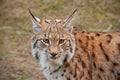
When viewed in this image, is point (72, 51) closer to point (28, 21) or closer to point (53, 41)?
point (53, 41)

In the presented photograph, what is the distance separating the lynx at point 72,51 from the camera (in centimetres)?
739

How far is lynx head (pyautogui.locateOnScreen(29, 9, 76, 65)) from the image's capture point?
7.32 metres

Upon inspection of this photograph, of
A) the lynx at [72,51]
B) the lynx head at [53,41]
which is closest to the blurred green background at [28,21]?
the lynx at [72,51]

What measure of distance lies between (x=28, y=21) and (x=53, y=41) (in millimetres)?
4782

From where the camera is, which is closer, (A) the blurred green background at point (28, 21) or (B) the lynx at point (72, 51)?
(B) the lynx at point (72, 51)

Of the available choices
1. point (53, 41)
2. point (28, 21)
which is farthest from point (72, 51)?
point (28, 21)

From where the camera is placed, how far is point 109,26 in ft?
38.7

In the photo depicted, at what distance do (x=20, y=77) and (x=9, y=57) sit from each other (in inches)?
36.5

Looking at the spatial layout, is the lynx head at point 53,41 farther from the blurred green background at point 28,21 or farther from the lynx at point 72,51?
the blurred green background at point 28,21

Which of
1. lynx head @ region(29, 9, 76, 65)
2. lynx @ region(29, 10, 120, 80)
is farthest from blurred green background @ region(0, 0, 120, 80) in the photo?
lynx head @ region(29, 9, 76, 65)

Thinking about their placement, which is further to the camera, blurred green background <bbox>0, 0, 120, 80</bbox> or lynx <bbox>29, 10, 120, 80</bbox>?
blurred green background <bbox>0, 0, 120, 80</bbox>

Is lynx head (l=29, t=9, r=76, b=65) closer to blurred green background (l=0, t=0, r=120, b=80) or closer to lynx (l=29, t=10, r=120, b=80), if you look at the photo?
lynx (l=29, t=10, r=120, b=80)

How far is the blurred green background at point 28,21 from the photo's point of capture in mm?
10039

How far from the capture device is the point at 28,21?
39.6ft
